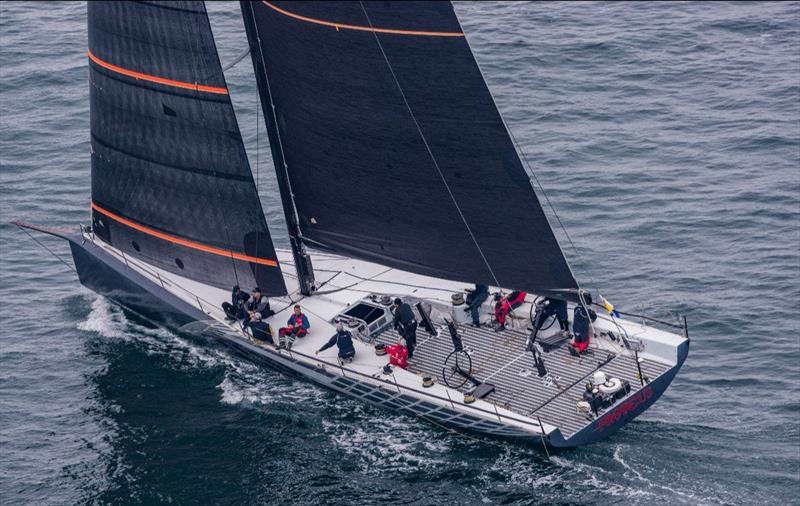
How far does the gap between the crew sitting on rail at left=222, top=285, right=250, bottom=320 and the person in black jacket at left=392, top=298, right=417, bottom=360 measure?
532 centimetres

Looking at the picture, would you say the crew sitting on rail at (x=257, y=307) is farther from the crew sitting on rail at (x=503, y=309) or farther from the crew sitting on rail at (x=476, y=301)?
the crew sitting on rail at (x=503, y=309)

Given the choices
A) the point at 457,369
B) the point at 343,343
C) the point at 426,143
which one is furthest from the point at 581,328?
the point at 426,143

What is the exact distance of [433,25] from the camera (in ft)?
113

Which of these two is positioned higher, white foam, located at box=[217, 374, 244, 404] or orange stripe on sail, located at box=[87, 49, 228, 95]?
orange stripe on sail, located at box=[87, 49, 228, 95]

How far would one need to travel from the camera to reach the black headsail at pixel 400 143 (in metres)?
35.3

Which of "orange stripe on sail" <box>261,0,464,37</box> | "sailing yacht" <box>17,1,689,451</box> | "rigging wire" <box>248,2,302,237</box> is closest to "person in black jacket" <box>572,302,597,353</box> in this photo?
"sailing yacht" <box>17,1,689,451</box>

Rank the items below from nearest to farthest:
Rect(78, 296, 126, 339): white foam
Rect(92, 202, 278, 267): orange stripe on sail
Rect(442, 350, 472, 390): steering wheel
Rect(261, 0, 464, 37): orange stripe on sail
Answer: Rect(261, 0, 464, 37): orange stripe on sail < Rect(442, 350, 472, 390): steering wheel < Rect(92, 202, 278, 267): orange stripe on sail < Rect(78, 296, 126, 339): white foam

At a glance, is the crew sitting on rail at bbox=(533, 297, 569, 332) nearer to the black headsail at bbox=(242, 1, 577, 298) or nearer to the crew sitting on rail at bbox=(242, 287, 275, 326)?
the black headsail at bbox=(242, 1, 577, 298)

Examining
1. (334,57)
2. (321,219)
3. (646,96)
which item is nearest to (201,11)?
(334,57)

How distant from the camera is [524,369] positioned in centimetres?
3884

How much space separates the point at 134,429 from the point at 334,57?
13160mm

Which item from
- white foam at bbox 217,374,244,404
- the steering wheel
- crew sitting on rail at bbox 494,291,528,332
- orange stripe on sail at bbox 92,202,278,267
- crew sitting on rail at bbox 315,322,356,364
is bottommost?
white foam at bbox 217,374,244,404

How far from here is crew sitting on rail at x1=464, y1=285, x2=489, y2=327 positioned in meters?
41.2

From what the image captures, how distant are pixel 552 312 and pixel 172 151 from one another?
13.3 meters
